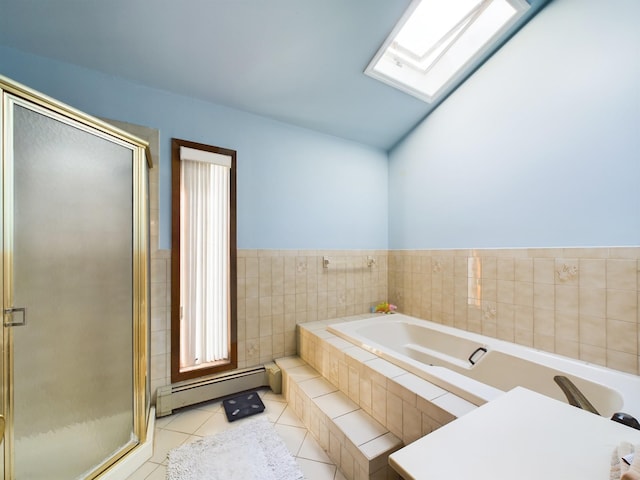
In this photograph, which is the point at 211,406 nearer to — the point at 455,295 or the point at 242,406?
the point at 242,406

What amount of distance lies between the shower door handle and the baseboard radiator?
108cm

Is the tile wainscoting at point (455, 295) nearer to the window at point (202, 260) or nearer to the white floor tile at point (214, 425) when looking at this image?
the window at point (202, 260)

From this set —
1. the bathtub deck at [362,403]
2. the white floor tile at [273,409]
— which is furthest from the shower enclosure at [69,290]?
the bathtub deck at [362,403]

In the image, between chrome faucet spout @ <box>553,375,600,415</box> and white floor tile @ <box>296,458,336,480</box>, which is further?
white floor tile @ <box>296,458,336,480</box>

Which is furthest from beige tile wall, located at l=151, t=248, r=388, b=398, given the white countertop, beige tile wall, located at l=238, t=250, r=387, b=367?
the white countertop

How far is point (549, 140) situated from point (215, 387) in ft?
9.52

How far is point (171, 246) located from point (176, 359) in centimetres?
82

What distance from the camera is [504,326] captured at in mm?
1858

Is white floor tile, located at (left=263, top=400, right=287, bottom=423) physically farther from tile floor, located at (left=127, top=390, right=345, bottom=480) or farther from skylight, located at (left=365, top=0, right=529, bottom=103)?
skylight, located at (left=365, top=0, right=529, bottom=103)

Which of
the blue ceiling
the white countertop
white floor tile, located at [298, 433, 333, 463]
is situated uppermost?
the blue ceiling

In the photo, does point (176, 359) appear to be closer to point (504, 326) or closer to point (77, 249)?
point (77, 249)

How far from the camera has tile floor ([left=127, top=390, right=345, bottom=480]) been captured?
4.41ft

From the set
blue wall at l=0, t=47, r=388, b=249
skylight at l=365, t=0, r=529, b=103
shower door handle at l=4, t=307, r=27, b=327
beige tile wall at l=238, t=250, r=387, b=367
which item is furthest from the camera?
beige tile wall at l=238, t=250, r=387, b=367

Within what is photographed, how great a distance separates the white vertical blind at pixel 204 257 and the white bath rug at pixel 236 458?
1.99ft
